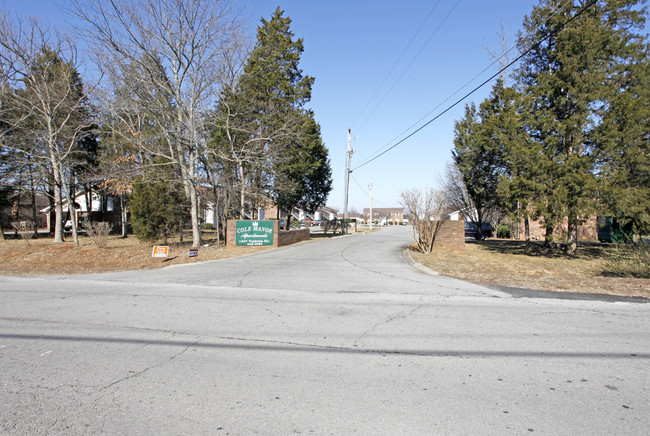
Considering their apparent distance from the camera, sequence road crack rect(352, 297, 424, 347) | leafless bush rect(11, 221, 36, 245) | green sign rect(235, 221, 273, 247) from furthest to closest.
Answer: leafless bush rect(11, 221, 36, 245) → green sign rect(235, 221, 273, 247) → road crack rect(352, 297, 424, 347)

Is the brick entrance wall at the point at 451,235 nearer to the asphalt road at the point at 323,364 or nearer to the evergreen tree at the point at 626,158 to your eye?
the evergreen tree at the point at 626,158

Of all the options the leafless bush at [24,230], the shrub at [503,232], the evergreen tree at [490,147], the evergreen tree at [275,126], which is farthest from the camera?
the shrub at [503,232]

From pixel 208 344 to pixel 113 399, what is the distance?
1586 mm

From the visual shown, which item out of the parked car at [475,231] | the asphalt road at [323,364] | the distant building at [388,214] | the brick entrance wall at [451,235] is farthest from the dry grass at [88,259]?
the distant building at [388,214]

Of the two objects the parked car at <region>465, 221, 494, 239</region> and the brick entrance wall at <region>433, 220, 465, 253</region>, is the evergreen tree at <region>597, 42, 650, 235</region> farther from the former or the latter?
the parked car at <region>465, 221, 494, 239</region>

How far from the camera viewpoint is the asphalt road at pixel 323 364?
313cm

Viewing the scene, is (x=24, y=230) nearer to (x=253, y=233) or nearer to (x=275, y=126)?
(x=253, y=233)

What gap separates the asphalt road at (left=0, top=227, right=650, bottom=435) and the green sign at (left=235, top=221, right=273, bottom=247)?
Answer: 37.9ft

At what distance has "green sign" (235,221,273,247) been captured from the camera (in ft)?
64.9

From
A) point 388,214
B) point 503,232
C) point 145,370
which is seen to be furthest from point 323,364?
point 388,214

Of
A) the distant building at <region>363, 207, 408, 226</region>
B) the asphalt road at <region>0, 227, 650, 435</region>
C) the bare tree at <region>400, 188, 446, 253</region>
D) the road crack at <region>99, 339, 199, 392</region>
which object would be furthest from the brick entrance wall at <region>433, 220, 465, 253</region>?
the distant building at <region>363, 207, 408, 226</region>

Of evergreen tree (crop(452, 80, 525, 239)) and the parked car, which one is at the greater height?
evergreen tree (crop(452, 80, 525, 239))

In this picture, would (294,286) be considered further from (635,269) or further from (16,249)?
(16,249)

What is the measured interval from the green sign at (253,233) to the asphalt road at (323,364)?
455 inches
